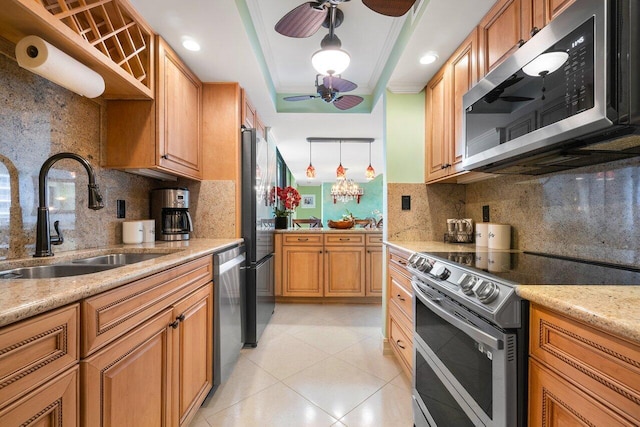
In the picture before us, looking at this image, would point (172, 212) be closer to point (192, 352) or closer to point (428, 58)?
point (192, 352)

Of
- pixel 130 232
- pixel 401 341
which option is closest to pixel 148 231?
pixel 130 232

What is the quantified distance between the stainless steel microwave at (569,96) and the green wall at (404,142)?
944 millimetres

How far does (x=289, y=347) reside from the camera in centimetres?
236

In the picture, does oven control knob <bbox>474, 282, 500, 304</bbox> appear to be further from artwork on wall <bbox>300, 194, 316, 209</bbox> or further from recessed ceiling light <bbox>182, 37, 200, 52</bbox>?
artwork on wall <bbox>300, 194, 316, 209</bbox>

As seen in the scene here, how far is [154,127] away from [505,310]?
2018 mm

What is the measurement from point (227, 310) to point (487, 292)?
1572 millimetres

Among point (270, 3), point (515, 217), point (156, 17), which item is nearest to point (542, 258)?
point (515, 217)

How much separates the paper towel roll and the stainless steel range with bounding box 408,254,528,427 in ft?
5.93

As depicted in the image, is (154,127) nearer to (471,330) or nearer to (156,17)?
(156,17)

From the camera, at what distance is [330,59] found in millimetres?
1761

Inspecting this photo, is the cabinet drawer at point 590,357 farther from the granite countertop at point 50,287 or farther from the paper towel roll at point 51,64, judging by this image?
the paper towel roll at point 51,64

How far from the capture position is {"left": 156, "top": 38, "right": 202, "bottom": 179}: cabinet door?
5.80 ft

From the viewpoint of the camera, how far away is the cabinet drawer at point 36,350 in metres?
0.57

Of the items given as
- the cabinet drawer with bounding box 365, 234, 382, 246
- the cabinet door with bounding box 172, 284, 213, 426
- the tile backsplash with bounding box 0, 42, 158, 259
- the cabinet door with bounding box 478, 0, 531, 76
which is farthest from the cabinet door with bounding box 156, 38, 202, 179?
the cabinet drawer with bounding box 365, 234, 382, 246
